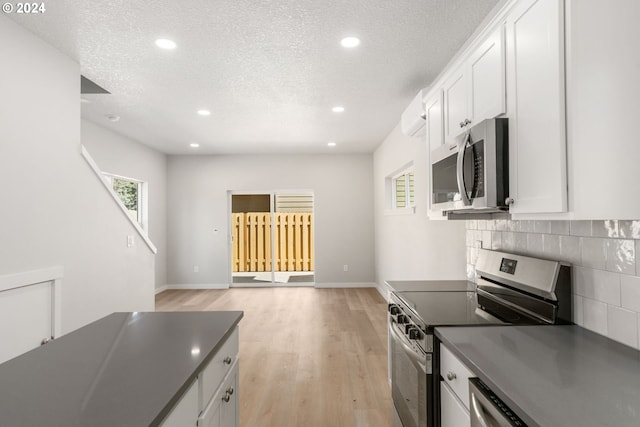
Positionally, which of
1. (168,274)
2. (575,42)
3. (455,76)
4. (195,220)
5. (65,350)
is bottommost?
(168,274)

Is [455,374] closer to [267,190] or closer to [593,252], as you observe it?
[593,252]

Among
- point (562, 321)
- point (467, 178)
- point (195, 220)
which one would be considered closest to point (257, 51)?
point (467, 178)

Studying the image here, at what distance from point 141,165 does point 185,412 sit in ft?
18.7

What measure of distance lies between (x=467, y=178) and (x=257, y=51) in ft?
6.03

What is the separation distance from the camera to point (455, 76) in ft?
6.73

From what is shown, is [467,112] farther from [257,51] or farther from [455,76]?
[257,51]

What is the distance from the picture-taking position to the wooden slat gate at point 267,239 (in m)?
6.98

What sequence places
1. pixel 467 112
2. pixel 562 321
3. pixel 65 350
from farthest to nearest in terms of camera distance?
pixel 467 112 → pixel 562 321 → pixel 65 350

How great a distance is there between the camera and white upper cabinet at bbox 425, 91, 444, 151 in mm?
2314

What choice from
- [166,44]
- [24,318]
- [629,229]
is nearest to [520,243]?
[629,229]

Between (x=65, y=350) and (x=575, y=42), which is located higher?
(x=575, y=42)

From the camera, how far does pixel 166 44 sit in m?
2.51

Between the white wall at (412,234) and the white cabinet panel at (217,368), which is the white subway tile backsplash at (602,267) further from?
the white cabinet panel at (217,368)

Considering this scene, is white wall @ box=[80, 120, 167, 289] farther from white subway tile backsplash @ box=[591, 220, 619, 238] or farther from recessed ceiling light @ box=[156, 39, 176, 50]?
white subway tile backsplash @ box=[591, 220, 619, 238]
